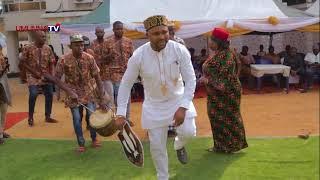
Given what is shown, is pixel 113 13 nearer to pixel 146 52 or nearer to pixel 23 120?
pixel 23 120

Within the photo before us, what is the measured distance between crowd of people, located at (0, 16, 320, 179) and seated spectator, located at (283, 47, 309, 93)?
6.07 meters

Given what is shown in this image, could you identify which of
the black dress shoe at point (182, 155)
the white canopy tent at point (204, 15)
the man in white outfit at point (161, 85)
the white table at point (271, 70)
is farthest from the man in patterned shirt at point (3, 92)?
the white table at point (271, 70)

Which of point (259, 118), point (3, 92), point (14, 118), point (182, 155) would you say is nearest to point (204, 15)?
point (259, 118)

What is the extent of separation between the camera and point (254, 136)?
7016 millimetres

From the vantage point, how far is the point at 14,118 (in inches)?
392

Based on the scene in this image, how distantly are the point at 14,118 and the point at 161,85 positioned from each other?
20.8 ft

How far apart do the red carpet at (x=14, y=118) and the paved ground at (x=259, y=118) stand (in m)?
0.18

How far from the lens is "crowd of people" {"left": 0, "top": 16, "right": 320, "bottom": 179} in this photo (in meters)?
4.41

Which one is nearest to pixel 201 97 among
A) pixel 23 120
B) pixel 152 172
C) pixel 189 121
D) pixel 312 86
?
pixel 312 86

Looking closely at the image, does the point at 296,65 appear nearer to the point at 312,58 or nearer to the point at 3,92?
the point at 312,58

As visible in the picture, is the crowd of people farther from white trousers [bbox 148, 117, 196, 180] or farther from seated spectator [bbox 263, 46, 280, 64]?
seated spectator [bbox 263, 46, 280, 64]

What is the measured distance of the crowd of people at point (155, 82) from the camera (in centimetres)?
441

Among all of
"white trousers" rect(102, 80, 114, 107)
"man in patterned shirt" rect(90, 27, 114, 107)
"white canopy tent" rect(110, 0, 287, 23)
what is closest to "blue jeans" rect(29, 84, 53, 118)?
"man in patterned shirt" rect(90, 27, 114, 107)

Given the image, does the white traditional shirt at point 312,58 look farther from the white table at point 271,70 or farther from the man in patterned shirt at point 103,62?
the man in patterned shirt at point 103,62
